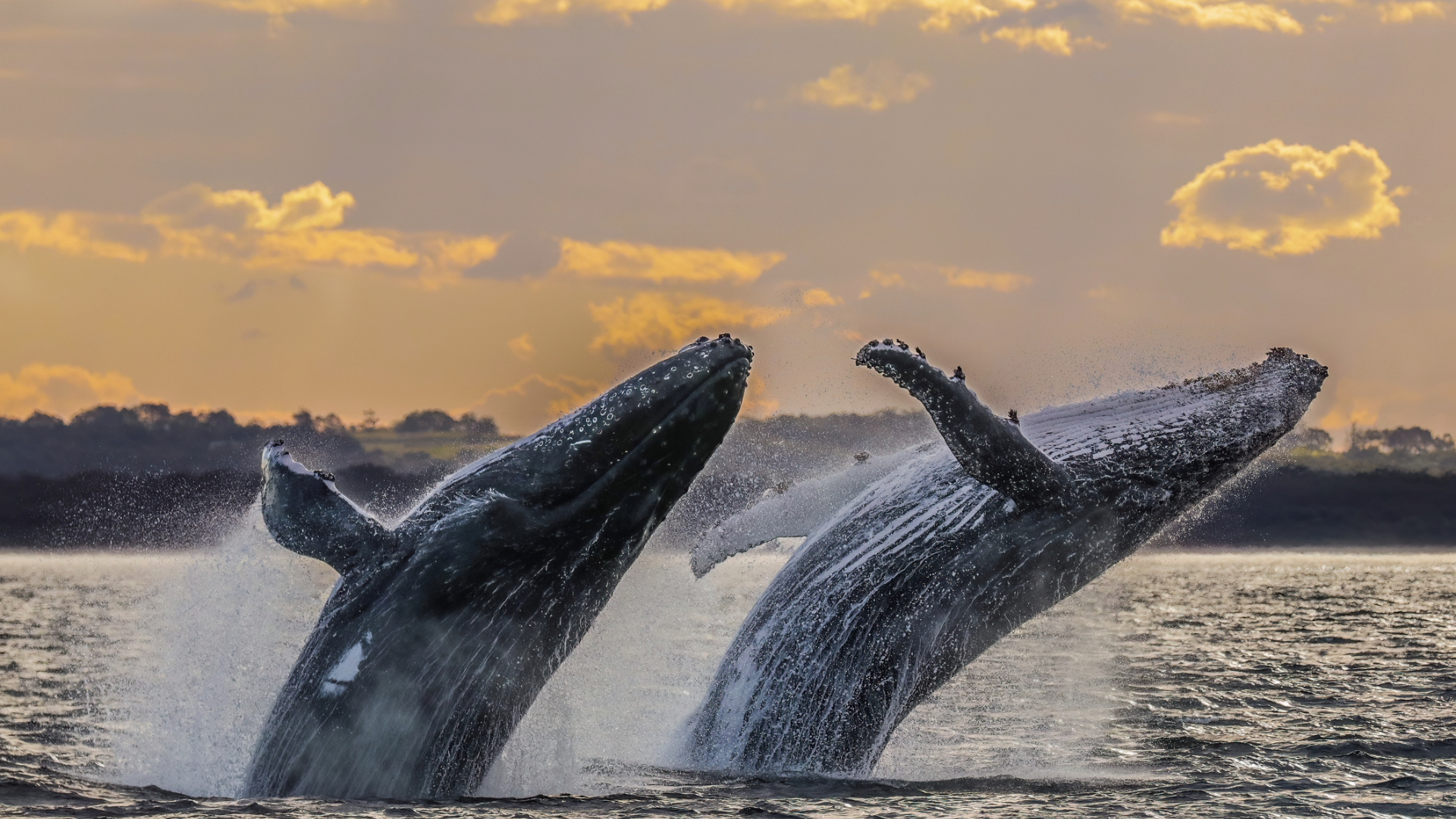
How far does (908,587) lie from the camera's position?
1201 centimetres

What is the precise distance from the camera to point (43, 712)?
1878 cm

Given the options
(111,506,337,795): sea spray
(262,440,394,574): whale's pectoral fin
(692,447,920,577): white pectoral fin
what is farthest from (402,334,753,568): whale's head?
(692,447,920,577): white pectoral fin

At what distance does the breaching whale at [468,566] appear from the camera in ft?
30.0

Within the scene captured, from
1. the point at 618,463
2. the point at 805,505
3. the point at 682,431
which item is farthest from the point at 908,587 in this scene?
the point at 618,463

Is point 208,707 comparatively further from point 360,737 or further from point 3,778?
point 360,737

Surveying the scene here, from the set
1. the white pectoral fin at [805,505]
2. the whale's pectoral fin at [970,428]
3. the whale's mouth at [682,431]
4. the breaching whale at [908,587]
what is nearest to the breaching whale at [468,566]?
the whale's mouth at [682,431]

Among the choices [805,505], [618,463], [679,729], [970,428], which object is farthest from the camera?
[805,505]

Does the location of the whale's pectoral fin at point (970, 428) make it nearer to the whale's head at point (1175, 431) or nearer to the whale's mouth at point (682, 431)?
the whale's head at point (1175, 431)

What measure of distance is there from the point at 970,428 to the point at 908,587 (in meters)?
1.88

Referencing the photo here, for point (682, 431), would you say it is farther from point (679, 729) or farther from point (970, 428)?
point (679, 729)

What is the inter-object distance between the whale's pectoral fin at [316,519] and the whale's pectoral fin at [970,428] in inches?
147

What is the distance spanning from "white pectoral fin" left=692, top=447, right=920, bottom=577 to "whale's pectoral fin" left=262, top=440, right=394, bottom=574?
4.85m

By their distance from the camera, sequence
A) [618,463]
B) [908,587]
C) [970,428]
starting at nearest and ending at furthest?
[618,463] → [970,428] → [908,587]

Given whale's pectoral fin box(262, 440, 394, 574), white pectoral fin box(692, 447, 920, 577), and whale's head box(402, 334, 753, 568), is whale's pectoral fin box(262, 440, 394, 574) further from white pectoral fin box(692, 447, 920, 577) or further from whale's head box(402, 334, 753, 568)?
white pectoral fin box(692, 447, 920, 577)
